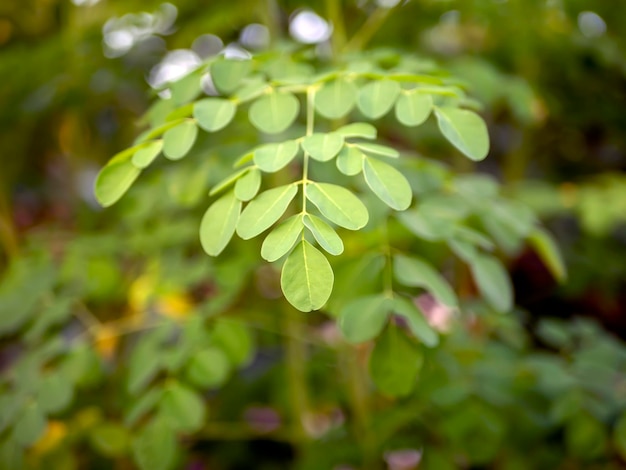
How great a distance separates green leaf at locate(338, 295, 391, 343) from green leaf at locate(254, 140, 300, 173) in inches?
7.5

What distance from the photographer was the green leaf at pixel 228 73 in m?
0.60

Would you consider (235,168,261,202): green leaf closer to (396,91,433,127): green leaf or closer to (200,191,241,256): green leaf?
(200,191,241,256): green leaf

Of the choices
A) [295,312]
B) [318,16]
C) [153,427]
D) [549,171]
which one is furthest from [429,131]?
[153,427]

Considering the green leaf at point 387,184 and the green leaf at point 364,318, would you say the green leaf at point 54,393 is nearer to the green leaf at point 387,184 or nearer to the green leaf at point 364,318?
Result: the green leaf at point 364,318

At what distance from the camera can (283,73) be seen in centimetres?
65

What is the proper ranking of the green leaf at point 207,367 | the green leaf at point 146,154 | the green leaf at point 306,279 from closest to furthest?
the green leaf at point 306,279, the green leaf at point 146,154, the green leaf at point 207,367

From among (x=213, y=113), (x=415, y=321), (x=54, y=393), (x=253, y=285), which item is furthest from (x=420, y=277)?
(x=253, y=285)

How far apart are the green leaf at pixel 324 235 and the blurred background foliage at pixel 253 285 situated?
360 millimetres

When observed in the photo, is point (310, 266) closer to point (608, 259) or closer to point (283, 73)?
point (283, 73)

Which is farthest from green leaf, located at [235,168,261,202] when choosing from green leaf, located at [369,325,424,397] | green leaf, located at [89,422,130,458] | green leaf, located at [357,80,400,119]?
green leaf, located at [89,422,130,458]

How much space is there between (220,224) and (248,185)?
0.04 m

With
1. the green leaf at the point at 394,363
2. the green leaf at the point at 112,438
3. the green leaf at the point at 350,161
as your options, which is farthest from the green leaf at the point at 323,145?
the green leaf at the point at 112,438

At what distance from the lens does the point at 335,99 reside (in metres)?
0.56

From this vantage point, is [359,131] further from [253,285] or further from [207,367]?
[253,285]
